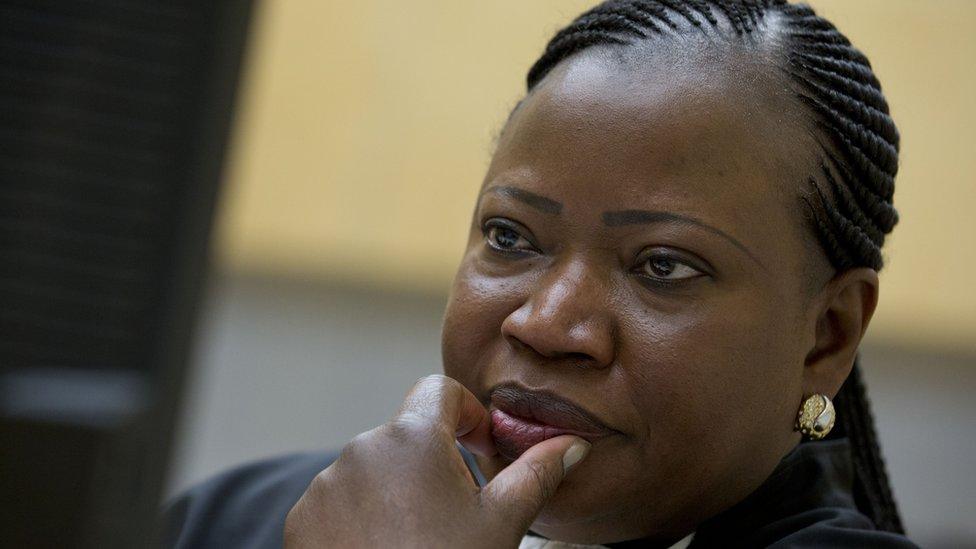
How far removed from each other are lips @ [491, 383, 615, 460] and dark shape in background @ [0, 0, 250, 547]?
1.04 meters

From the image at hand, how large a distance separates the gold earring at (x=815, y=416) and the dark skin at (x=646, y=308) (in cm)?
2

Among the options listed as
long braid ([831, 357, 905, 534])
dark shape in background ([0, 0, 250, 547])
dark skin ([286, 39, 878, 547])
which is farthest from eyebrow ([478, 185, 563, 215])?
dark shape in background ([0, 0, 250, 547])

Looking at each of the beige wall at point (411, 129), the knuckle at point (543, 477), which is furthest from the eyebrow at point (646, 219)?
the beige wall at point (411, 129)

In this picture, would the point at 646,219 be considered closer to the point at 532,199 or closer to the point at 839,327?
the point at 532,199

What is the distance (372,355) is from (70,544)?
21.6ft

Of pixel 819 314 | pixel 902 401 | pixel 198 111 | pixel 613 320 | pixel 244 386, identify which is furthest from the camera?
pixel 902 401

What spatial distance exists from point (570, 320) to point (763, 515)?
1.63 ft

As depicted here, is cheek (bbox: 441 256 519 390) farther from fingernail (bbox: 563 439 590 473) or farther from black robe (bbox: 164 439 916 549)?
black robe (bbox: 164 439 916 549)

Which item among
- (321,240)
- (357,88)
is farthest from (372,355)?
(357,88)

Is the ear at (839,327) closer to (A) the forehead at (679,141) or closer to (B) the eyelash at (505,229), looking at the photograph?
(A) the forehead at (679,141)

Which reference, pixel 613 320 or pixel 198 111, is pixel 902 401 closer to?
pixel 613 320

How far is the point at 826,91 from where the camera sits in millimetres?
1864

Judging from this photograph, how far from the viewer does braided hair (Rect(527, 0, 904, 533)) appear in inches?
72.3

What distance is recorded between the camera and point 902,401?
7527mm
